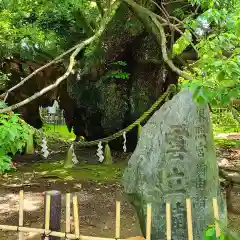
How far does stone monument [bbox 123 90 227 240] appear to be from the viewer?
3.98 metres

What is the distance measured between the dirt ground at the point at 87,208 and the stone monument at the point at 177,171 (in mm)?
1553

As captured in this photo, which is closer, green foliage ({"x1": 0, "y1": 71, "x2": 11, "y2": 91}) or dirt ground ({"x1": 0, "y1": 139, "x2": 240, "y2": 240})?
dirt ground ({"x1": 0, "y1": 139, "x2": 240, "y2": 240})

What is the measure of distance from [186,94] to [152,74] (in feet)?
26.2

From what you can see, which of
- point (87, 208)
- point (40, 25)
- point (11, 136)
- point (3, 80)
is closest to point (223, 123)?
point (40, 25)

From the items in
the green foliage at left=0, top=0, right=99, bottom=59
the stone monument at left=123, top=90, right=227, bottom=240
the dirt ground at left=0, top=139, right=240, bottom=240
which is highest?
the green foliage at left=0, top=0, right=99, bottom=59

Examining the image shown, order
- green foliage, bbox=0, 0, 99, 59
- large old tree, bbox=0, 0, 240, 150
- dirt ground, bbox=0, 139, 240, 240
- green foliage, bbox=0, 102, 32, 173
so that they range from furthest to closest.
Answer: large old tree, bbox=0, 0, 240, 150 → green foliage, bbox=0, 0, 99, 59 → dirt ground, bbox=0, 139, 240, 240 → green foliage, bbox=0, 102, 32, 173

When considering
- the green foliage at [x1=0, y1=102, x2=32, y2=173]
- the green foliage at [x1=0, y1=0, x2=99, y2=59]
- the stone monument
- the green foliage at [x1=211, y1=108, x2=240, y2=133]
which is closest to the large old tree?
the green foliage at [x1=0, y1=0, x2=99, y2=59]

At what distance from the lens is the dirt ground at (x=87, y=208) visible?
5906 millimetres

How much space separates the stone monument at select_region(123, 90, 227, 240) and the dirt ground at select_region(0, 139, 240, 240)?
5.10 feet

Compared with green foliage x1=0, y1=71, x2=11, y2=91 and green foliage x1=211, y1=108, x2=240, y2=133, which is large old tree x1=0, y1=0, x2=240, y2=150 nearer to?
green foliage x1=0, y1=71, x2=11, y2=91

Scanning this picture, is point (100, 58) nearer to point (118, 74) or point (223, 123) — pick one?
point (118, 74)

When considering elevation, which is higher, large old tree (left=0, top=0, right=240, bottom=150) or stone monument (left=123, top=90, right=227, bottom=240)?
large old tree (left=0, top=0, right=240, bottom=150)

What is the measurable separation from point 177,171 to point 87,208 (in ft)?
11.3

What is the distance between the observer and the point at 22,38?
32.8 feet
